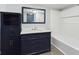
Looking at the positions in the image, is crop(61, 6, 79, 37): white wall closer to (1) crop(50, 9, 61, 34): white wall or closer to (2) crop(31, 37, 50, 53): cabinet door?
(1) crop(50, 9, 61, 34): white wall

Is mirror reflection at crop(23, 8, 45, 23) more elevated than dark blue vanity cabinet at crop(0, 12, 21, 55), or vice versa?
mirror reflection at crop(23, 8, 45, 23)

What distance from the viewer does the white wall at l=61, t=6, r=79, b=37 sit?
1.53m

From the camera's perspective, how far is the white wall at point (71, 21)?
1.53 m

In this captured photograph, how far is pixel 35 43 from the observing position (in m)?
2.06

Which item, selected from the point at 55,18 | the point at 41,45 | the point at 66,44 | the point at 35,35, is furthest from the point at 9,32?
the point at 66,44

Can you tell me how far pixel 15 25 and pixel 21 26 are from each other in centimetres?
14

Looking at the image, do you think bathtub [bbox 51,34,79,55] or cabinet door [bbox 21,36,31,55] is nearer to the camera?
bathtub [bbox 51,34,79,55]

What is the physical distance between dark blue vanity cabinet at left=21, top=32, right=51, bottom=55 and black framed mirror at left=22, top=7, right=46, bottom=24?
11.7 inches

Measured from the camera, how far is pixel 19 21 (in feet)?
5.76

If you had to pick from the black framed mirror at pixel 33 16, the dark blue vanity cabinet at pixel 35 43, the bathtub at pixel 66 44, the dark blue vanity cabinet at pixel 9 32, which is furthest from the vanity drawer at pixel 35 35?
the bathtub at pixel 66 44

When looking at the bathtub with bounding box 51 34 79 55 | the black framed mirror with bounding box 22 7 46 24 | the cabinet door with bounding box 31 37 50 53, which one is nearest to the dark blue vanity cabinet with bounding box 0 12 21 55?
the black framed mirror with bounding box 22 7 46 24

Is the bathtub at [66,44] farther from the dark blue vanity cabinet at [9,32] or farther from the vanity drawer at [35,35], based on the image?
the dark blue vanity cabinet at [9,32]

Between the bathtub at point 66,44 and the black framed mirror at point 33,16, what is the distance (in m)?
0.37
